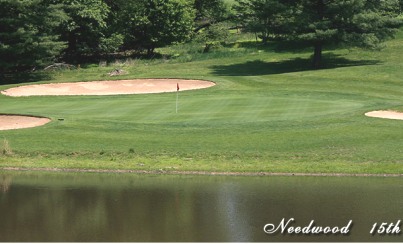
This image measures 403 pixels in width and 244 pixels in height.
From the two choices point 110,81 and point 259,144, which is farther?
point 110,81

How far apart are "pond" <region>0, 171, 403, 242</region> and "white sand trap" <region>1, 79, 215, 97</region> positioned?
861 inches

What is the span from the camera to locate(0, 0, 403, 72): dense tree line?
53594 mm

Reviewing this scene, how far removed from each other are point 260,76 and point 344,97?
12.3 metres

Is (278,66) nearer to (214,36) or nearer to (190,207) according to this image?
(214,36)

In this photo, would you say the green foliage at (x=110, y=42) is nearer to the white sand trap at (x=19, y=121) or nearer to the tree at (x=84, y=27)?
the tree at (x=84, y=27)

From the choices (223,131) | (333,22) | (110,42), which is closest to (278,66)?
(333,22)

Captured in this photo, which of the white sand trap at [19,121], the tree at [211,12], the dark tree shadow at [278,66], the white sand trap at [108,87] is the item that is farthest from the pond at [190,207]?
the tree at [211,12]

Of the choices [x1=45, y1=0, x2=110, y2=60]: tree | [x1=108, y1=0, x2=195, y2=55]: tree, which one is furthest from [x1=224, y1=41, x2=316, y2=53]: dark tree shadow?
[x1=45, y1=0, x2=110, y2=60]: tree

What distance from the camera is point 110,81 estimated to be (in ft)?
170

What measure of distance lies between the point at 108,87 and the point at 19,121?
51.9 feet

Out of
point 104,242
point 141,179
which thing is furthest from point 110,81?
point 104,242

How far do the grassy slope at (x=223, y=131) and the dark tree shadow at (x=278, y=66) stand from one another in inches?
394

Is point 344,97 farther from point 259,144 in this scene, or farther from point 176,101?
point 259,144

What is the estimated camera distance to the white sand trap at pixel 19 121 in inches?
1318
